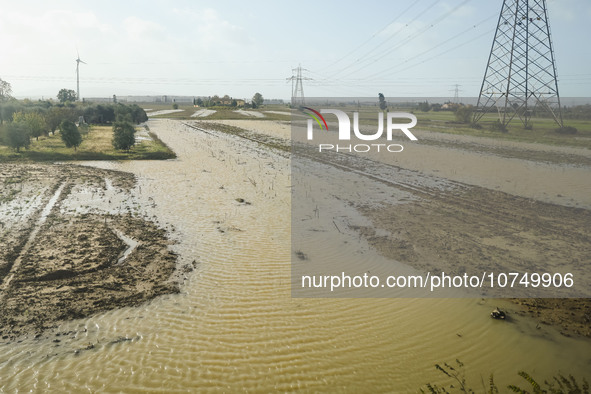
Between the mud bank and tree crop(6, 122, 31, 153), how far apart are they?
1305cm

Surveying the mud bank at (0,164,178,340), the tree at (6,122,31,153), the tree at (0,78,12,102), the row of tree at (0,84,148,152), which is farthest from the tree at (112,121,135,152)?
the tree at (0,78,12,102)

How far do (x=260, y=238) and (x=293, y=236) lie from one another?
1080mm

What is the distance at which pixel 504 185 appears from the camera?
66.0 ft

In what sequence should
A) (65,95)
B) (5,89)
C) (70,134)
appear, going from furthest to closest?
(65,95)
(5,89)
(70,134)

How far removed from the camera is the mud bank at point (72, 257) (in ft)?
28.0

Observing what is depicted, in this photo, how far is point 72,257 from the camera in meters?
10.9

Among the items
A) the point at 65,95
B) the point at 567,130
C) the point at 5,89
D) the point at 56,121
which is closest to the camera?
the point at 567,130

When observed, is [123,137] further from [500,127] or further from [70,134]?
[500,127]

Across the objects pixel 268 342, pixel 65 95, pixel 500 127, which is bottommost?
pixel 268 342

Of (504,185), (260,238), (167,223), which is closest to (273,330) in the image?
(260,238)

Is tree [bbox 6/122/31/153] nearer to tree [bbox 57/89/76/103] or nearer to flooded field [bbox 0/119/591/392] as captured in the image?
flooded field [bbox 0/119/591/392]

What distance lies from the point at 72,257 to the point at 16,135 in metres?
23.9

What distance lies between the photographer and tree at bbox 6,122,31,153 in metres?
28.7

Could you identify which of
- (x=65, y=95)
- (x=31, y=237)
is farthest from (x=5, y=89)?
(x=31, y=237)
